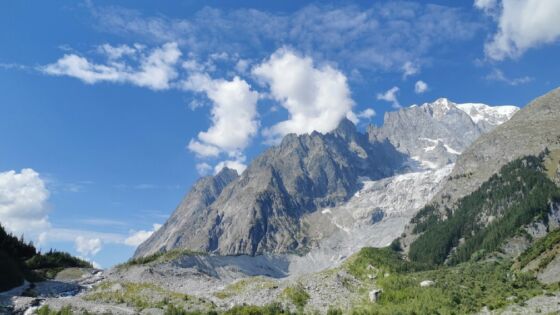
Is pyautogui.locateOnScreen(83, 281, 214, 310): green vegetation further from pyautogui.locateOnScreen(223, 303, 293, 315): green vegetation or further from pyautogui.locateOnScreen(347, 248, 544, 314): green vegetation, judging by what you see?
pyautogui.locateOnScreen(347, 248, 544, 314): green vegetation

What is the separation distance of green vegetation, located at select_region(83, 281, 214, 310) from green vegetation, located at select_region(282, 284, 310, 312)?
11973mm

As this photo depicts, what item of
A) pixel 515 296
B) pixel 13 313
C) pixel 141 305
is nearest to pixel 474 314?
pixel 515 296

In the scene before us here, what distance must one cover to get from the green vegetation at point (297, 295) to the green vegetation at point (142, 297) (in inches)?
471

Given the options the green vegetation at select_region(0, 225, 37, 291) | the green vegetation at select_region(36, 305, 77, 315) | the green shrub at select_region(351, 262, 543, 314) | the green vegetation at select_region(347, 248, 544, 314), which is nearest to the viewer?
the green vegetation at select_region(36, 305, 77, 315)

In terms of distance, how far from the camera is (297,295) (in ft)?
260

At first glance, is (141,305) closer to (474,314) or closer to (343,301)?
(343,301)

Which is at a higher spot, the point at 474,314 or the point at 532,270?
the point at 532,270

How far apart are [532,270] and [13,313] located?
315 ft

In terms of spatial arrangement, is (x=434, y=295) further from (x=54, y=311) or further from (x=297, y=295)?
(x=54, y=311)

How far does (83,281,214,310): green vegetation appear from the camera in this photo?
78.5m

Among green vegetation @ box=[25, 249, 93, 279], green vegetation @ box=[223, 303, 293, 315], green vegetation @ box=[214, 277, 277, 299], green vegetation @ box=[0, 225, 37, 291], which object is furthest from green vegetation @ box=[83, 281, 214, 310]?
green vegetation @ box=[25, 249, 93, 279]

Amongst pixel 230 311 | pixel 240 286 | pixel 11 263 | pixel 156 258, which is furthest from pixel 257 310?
pixel 156 258

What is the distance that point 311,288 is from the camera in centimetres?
8306

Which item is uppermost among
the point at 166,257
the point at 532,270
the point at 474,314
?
the point at 166,257
